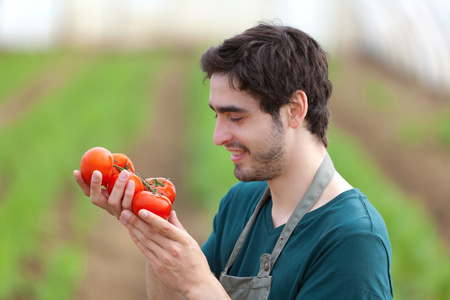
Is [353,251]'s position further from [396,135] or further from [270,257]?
[396,135]

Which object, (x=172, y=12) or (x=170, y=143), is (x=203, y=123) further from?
(x=172, y=12)

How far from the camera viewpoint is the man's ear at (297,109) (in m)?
2.00

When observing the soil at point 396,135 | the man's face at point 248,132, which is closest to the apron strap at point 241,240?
the man's face at point 248,132

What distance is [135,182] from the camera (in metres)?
2.11

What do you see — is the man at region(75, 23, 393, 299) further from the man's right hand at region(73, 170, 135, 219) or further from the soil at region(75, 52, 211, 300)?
the soil at region(75, 52, 211, 300)

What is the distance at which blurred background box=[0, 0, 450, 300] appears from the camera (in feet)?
17.1

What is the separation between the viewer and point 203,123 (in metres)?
10.3

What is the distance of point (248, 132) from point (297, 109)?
19 cm

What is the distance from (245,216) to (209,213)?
168 inches

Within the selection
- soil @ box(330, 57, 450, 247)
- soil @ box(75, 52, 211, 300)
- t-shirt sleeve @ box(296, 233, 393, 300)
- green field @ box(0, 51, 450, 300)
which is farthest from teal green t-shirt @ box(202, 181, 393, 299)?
soil @ box(330, 57, 450, 247)

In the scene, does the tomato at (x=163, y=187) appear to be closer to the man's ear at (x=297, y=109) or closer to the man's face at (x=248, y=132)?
the man's face at (x=248, y=132)

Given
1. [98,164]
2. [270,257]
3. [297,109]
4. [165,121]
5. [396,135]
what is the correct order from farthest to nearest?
[165,121]
[396,135]
[98,164]
[297,109]
[270,257]

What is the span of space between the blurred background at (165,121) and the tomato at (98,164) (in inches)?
29.5

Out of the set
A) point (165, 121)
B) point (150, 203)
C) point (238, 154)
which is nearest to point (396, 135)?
point (165, 121)
